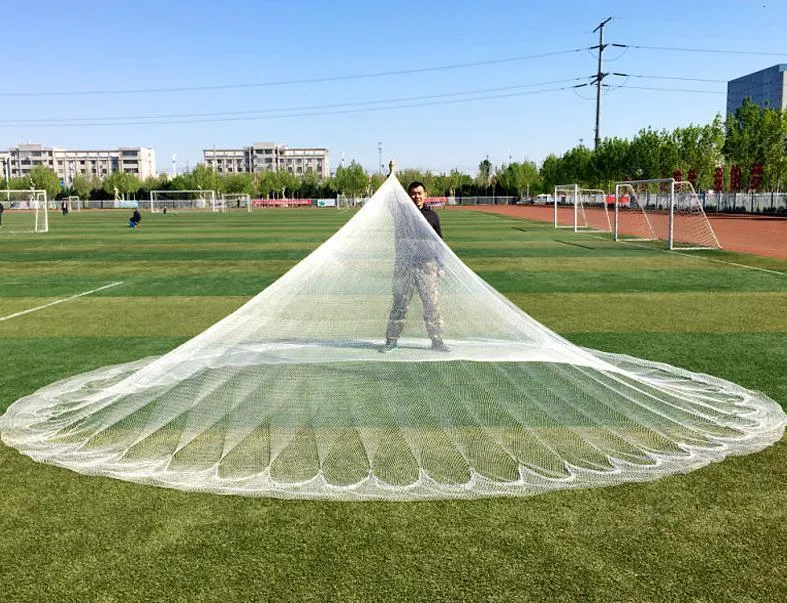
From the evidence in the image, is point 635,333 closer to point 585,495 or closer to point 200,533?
point 585,495

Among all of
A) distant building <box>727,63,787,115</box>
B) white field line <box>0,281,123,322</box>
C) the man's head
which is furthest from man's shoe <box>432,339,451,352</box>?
distant building <box>727,63,787,115</box>

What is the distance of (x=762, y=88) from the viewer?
17312 cm

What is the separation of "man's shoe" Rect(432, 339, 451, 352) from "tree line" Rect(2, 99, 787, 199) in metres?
39.5

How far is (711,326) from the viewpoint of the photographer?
9812 millimetres

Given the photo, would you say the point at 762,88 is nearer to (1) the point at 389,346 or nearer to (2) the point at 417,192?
(2) the point at 417,192

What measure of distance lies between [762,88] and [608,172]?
11502 centimetres

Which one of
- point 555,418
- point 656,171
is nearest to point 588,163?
point 656,171

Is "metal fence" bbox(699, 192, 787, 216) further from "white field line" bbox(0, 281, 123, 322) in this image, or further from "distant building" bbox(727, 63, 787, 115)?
"distant building" bbox(727, 63, 787, 115)

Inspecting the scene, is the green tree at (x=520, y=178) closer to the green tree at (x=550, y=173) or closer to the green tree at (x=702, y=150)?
the green tree at (x=550, y=173)

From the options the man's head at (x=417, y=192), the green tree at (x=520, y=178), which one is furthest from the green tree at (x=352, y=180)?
the man's head at (x=417, y=192)

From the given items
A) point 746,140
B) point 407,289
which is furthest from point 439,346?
point 746,140

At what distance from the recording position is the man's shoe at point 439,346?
19.5 ft

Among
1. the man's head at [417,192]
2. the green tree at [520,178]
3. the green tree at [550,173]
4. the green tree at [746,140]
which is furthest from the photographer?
the green tree at [520,178]

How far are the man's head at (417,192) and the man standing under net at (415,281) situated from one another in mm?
952
